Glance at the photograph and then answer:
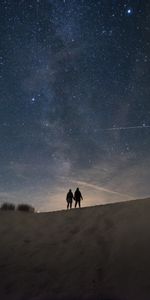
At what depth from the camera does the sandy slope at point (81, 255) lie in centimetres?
895

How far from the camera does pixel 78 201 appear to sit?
2064 centimetres

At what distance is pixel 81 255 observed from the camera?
37.2ft

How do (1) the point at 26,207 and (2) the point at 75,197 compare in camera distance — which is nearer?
(2) the point at 75,197

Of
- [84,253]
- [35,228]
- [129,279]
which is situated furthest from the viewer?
[35,228]

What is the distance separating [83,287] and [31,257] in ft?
11.7

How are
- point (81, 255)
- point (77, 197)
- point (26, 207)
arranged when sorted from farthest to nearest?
point (26, 207) < point (77, 197) < point (81, 255)

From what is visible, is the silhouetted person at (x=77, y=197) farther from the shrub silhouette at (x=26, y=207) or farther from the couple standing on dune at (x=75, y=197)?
the shrub silhouette at (x=26, y=207)

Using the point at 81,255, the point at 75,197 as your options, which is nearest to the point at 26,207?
the point at 75,197

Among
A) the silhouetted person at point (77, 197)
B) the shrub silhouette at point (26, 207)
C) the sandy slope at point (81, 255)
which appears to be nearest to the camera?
the sandy slope at point (81, 255)

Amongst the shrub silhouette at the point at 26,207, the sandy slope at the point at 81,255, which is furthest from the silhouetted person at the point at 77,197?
the shrub silhouette at the point at 26,207

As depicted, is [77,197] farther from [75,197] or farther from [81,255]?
[81,255]

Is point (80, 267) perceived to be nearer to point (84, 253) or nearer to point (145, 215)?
point (84, 253)

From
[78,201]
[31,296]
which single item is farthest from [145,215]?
[78,201]

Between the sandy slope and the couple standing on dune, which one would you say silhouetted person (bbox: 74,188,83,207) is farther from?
the sandy slope
